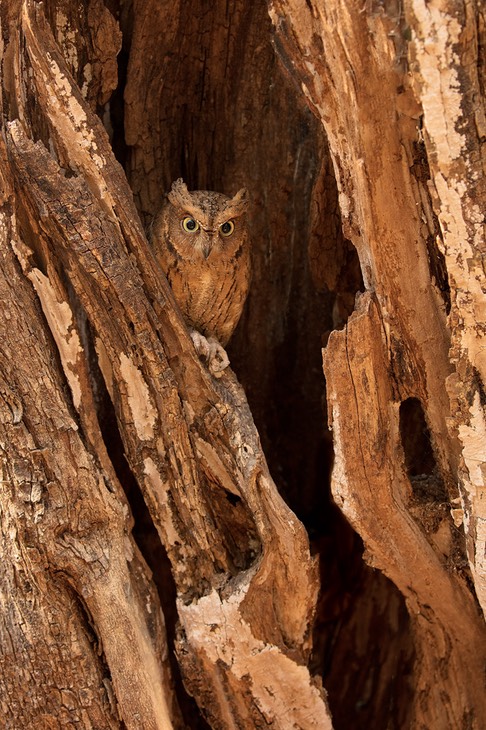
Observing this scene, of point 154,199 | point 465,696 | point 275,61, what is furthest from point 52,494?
point 275,61

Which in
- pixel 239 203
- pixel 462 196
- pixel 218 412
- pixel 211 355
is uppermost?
pixel 239 203

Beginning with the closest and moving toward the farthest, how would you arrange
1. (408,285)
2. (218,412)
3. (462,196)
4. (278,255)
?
(462,196) < (408,285) < (218,412) < (278,255)

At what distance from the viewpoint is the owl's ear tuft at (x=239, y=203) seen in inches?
79.2

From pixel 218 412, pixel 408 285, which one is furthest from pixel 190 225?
pixel 408 285

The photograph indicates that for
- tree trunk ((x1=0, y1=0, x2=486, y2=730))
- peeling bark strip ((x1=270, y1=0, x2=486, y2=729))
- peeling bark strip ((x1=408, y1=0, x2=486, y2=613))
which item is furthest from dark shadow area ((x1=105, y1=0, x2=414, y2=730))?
peeling bark strip ((x1=408, y1=0, x2=486, y2=613))

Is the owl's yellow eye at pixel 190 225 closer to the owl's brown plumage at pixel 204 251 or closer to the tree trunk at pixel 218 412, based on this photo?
the owl's brown plumage at pixel 204 251

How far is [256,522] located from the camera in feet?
5.87

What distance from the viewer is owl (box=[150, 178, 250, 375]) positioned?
6.53 feet

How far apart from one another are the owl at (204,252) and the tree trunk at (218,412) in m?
0.21

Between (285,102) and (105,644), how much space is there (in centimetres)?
176

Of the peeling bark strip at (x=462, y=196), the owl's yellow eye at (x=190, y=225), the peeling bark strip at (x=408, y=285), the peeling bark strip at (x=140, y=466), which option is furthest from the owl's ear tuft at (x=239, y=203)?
the peeling bark strip at (x=462, y=196)

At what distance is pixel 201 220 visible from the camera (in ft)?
6.46

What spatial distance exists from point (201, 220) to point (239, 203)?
132mm

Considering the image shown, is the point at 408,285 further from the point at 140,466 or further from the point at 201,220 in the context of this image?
the point at 140,466
